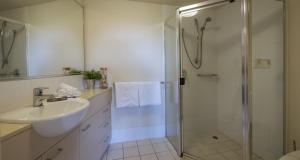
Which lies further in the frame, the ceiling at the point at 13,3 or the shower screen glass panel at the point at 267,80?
the shower screen glass panel at the point at 267,80

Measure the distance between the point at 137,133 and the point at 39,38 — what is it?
1827mm

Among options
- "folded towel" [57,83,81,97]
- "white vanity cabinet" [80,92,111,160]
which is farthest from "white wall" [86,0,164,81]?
"folded towel" [57,83,81,97]

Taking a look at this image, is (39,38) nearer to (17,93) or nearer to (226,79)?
(17,93)

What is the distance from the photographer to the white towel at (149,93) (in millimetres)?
2393

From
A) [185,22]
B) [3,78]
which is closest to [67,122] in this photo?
[3,78]

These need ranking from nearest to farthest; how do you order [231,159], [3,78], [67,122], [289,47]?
[67,122] → [3,78] → [289,47] → [231,159]

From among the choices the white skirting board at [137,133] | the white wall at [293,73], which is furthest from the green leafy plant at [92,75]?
the white wall at [293,73]

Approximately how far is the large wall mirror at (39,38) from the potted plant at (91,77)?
6.1 inches

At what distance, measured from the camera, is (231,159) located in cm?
189

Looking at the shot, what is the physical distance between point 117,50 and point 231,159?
2072 millimetres

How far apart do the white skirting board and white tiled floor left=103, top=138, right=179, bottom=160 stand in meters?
0.08

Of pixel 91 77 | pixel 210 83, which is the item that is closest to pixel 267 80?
pixel 210 83

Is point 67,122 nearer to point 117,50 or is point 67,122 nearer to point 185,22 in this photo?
point 117,50

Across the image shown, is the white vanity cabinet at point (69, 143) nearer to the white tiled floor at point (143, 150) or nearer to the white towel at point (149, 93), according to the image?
the white tiled floor at point (143, 150)
